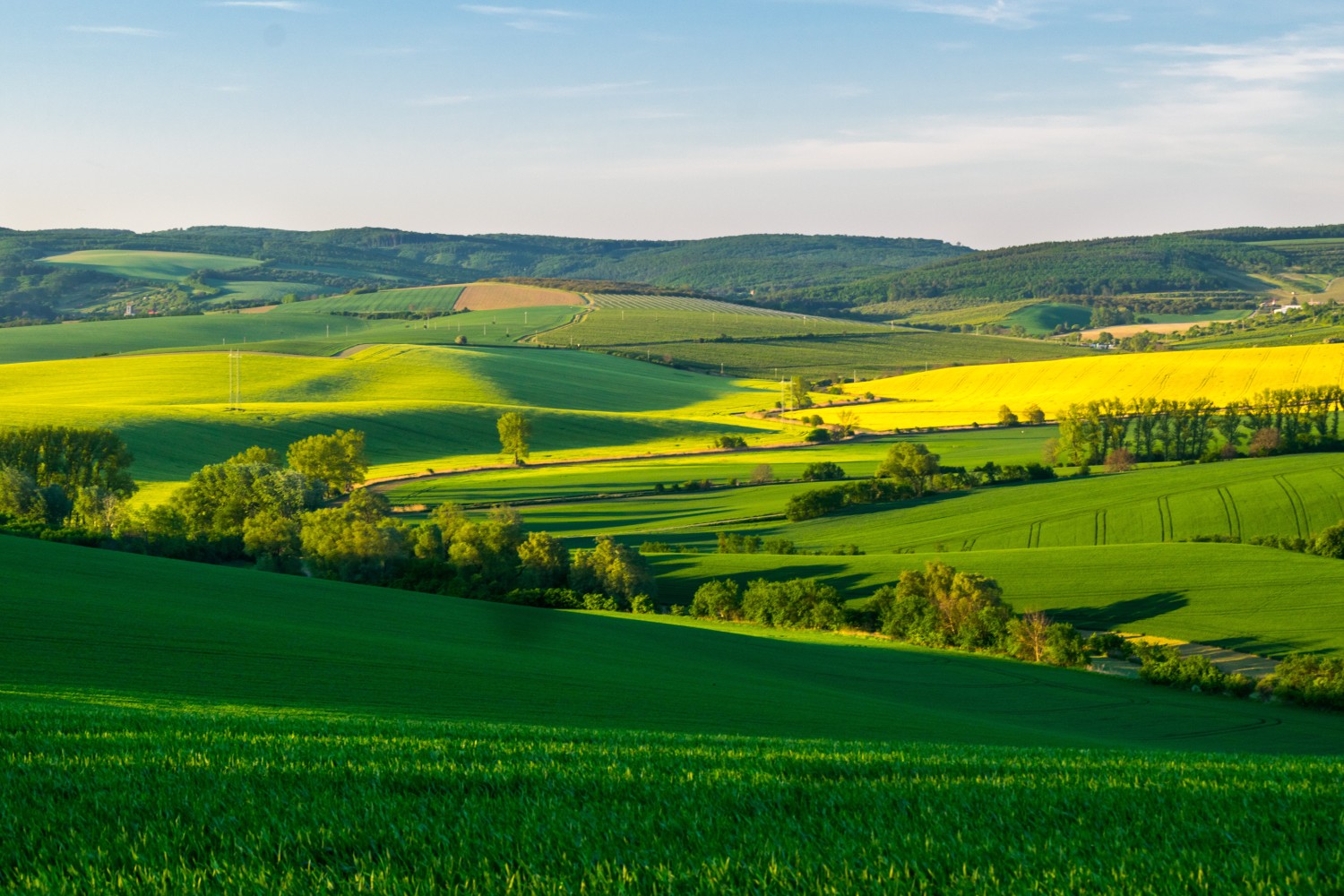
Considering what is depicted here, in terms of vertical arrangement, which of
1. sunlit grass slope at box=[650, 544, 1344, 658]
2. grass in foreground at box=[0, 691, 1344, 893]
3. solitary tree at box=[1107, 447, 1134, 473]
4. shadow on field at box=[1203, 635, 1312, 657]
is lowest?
shadow on field at box=[1203, 635, 1312, 657]

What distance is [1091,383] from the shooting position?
143125mm

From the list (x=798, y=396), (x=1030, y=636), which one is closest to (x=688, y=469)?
(x=798, y=396)

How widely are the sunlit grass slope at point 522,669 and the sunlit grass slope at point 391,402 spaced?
58.7 m

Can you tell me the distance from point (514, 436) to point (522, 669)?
257 feet

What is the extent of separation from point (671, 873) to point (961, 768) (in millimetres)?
4434

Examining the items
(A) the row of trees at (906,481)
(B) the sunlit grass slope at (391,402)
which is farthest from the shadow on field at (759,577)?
(B) the sunlit grass slope at (391,402)

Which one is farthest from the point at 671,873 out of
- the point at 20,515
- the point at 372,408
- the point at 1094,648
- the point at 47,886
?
the point at 372,408

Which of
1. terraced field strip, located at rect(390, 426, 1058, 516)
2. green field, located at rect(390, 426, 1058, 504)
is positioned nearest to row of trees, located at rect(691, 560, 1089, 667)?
green field, located at rect(390, 426, 1058, 504)

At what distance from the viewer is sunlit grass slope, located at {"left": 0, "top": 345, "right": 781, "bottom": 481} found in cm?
10594

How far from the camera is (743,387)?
176 m

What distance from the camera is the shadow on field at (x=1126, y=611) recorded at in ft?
176

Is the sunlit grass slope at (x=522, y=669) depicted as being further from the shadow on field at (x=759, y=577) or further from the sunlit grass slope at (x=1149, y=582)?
the sunlit grass slope at (x=1149, y=582)

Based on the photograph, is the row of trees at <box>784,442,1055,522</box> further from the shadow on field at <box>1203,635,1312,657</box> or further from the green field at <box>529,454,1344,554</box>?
the shadow on field at <box>1203,635,1312,657</box>

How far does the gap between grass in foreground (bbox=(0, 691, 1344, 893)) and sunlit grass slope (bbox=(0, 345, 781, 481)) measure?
300 feet
